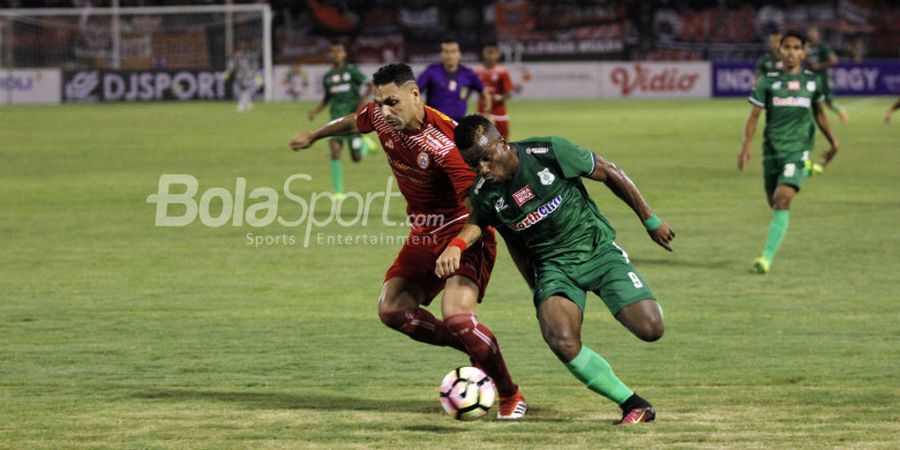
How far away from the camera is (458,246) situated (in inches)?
281

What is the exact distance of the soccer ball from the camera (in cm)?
730

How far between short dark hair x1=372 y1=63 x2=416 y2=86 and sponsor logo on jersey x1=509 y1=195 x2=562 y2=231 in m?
1.08

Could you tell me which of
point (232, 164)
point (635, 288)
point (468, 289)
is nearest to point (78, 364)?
point (468, 289)

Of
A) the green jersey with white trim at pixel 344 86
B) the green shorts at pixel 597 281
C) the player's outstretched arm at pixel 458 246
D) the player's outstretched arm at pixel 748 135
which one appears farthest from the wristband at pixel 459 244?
the green jersey with white trim at pixel 344 86

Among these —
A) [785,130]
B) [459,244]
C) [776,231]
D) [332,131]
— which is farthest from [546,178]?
[785,130]

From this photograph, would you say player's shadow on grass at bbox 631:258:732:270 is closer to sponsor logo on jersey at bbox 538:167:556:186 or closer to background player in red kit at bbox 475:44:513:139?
sponsor logo on jersey at bbox 538:167:556:186

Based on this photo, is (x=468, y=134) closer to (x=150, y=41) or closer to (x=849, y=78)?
(x=849, y=78)

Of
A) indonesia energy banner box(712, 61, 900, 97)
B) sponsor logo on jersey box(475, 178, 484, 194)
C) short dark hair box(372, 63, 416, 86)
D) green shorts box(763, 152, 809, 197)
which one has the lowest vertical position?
indonesia energy banner box(712, 61, 900, 97)

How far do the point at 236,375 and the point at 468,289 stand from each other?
6.74ft

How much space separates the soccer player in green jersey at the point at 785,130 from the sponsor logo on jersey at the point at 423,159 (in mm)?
6110

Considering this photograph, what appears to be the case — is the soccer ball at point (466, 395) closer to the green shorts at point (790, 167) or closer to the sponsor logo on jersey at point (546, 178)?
the sponsor logo on jersey at point (546, 178)

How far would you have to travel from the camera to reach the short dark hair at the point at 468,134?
7.06 m

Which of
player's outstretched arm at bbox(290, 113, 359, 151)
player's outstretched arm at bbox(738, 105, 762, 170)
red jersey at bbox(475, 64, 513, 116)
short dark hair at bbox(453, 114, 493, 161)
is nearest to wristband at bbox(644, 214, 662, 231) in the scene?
short dark hair at bbox(453, 114, 493, 161)

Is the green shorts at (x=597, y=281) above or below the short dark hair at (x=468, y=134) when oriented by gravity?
below
